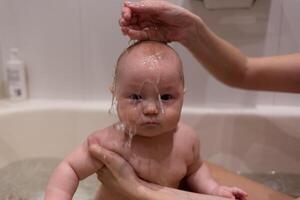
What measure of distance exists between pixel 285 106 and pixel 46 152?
0.85 meters

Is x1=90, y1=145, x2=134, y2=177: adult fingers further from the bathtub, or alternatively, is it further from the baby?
the bathtub

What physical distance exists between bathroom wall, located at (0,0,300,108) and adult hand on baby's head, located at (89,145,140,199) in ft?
2.00

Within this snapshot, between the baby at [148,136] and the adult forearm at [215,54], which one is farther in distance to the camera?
the adult forearm at [215,54]

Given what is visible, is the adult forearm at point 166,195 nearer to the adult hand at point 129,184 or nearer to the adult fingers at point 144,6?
the adult hand at point 129,184

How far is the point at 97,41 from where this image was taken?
1.51m

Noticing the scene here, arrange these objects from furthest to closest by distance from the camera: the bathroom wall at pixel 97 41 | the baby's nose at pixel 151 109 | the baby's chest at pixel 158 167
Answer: the bathroom wall at pixel 97 41 < the baby's chest at pixel 158 167 < the baby's nose at pixel 151 109

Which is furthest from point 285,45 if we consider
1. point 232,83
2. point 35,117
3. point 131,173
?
point 35,117

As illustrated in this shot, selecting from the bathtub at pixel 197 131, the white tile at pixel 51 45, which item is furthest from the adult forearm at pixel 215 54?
the white tile at pixel 51 45

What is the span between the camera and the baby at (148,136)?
0.90 meters

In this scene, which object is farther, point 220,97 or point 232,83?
point 220,97

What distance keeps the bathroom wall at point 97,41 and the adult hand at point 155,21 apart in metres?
0.42

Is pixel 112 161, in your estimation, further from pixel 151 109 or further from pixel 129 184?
pixel 151 109

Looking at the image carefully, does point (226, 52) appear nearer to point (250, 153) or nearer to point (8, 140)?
point (250, 153)

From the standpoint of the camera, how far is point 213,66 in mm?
1163
